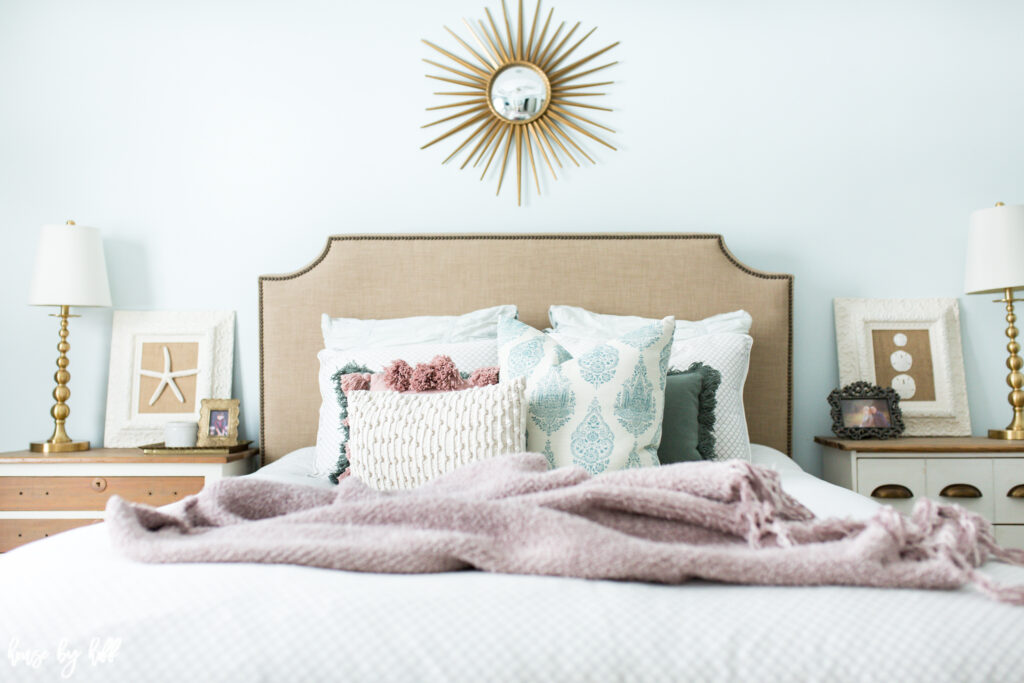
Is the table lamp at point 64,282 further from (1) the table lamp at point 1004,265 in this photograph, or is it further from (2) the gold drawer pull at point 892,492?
(1) the table lamp at point 1004,265

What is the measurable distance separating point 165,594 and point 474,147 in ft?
6.67

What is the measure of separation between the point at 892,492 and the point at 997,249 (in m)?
0.91

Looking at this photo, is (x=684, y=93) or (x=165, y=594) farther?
(x=684, y=93)

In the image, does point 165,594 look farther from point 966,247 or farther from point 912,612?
point 966,247

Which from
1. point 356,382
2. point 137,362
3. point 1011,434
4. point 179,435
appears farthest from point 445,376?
point 1011,434

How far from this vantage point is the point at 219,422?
235 cm

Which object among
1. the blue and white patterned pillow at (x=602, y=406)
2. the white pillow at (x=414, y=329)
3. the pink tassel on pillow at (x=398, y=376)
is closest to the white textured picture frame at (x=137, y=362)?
the white pillow at (x=414, y=329)

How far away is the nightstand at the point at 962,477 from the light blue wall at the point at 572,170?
0.48 m

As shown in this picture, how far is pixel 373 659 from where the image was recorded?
2.30ft

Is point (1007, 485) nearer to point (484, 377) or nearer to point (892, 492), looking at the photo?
point (892, 492)

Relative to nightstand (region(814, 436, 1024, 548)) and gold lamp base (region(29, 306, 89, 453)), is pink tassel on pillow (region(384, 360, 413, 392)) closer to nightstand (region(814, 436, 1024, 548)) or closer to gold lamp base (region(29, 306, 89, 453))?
gold lamp base (region(29, 306, 89, 453))

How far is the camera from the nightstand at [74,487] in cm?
215

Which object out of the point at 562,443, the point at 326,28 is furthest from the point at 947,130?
the point at 326,28

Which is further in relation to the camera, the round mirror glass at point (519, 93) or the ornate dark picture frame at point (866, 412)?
the round mirror glass at point (519, 93)
